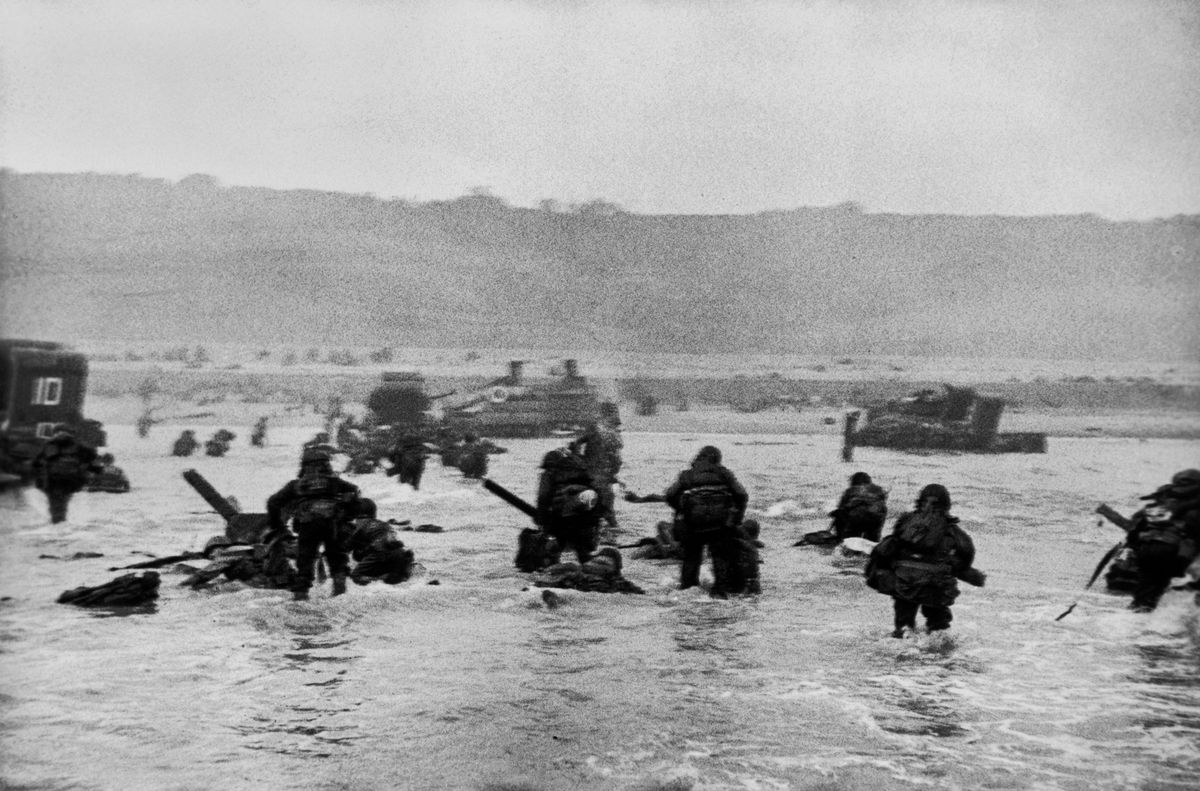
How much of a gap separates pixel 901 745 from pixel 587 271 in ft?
13.3

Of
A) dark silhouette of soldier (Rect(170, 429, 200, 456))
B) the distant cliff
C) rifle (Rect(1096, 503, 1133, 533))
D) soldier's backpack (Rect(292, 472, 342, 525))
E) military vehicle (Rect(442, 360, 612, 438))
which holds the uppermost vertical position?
the distant cliff

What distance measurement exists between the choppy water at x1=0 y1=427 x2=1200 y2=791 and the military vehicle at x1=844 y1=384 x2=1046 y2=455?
0.22m

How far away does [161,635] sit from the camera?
5.83 metres

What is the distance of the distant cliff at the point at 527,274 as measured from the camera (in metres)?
7.05

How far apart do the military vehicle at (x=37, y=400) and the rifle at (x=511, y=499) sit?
2.97 m

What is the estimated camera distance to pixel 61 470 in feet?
23.5

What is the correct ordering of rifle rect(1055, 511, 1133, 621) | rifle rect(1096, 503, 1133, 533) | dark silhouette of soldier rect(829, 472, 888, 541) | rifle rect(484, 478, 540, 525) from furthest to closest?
rifle rect(484, 478, 540, 525)
dark silhouette of soldier rect(829, 472, 888, 541)
rifle rect(1096, 503, 1133, 533)
rifle rect(1055, 511, 1133, 621)

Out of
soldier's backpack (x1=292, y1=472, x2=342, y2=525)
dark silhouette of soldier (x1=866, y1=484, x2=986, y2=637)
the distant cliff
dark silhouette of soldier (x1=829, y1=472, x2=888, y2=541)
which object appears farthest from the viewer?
the distant cliff

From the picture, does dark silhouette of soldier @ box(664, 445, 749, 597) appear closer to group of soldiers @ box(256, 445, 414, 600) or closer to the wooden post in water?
the wooden post in water

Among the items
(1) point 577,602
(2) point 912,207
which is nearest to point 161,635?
(1) point 577,602

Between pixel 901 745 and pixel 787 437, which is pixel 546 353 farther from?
pixel 901 745

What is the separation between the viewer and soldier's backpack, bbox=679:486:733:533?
6.82 meters

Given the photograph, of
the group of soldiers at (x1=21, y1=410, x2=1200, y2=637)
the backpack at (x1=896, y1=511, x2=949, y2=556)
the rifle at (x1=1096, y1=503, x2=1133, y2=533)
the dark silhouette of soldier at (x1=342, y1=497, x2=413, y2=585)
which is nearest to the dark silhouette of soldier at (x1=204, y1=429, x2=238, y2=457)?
the group of soldiers at (x1=21, y1=410, x2=1200, y2=637)

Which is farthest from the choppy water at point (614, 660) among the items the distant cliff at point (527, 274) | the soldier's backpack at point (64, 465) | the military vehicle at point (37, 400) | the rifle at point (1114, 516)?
the distant cliff at point (527, 274)
